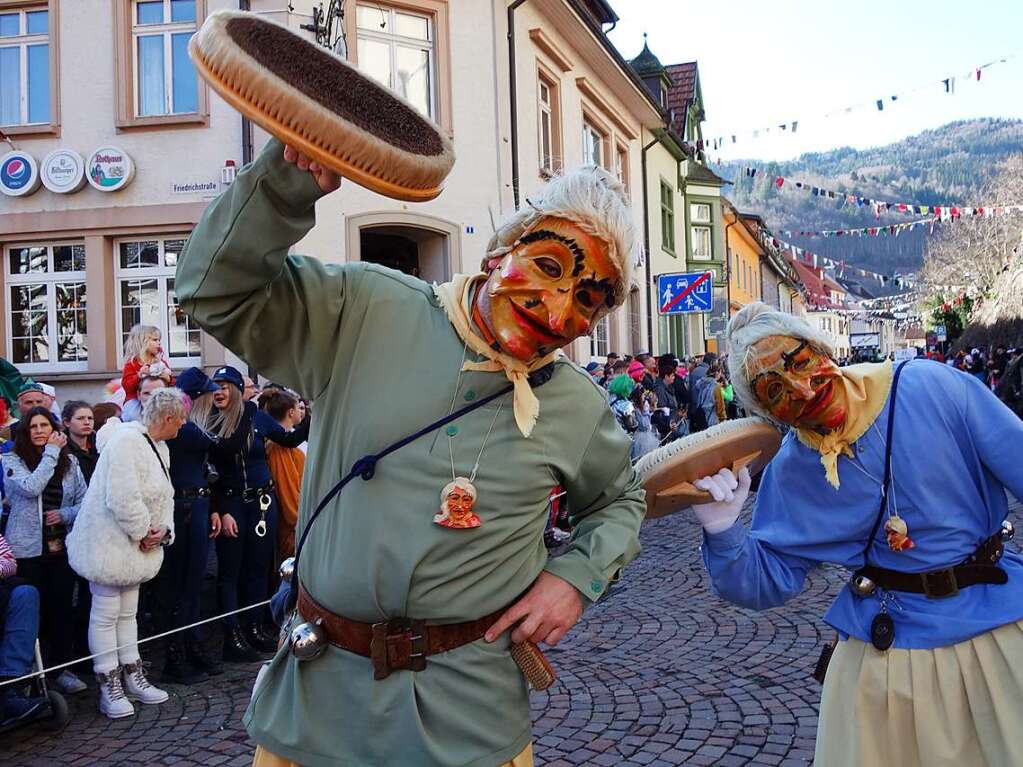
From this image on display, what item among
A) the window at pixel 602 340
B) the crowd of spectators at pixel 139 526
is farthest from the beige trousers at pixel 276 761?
the window at pixel 602 340

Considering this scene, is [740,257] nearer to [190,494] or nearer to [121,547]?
[190,494]

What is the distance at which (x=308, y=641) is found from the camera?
1938 millimetres

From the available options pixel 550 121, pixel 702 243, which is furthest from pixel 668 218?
pixel 550 121

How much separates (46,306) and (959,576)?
12.3 m

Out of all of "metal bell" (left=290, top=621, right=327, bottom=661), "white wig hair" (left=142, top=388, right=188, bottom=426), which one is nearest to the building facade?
"white wig hair" (left=142, top=388, right=188, bottom=426)

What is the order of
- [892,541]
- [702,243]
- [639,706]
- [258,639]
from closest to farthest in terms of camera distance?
1. [892,541]
2. [639,706]
3. [258,639]
4. [702,243]

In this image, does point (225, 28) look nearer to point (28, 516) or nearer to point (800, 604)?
point (28, 516)

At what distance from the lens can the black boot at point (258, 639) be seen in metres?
6.14

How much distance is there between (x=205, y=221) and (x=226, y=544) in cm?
470

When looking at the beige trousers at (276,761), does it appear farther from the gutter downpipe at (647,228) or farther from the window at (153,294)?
the gutter downpipe at (647,228)

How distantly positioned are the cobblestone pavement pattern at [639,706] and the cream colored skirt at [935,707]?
5.24ft

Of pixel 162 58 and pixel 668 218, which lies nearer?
pixel 162 58

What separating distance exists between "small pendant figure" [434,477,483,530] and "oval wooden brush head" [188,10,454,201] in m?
0.59

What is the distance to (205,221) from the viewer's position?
176cm
